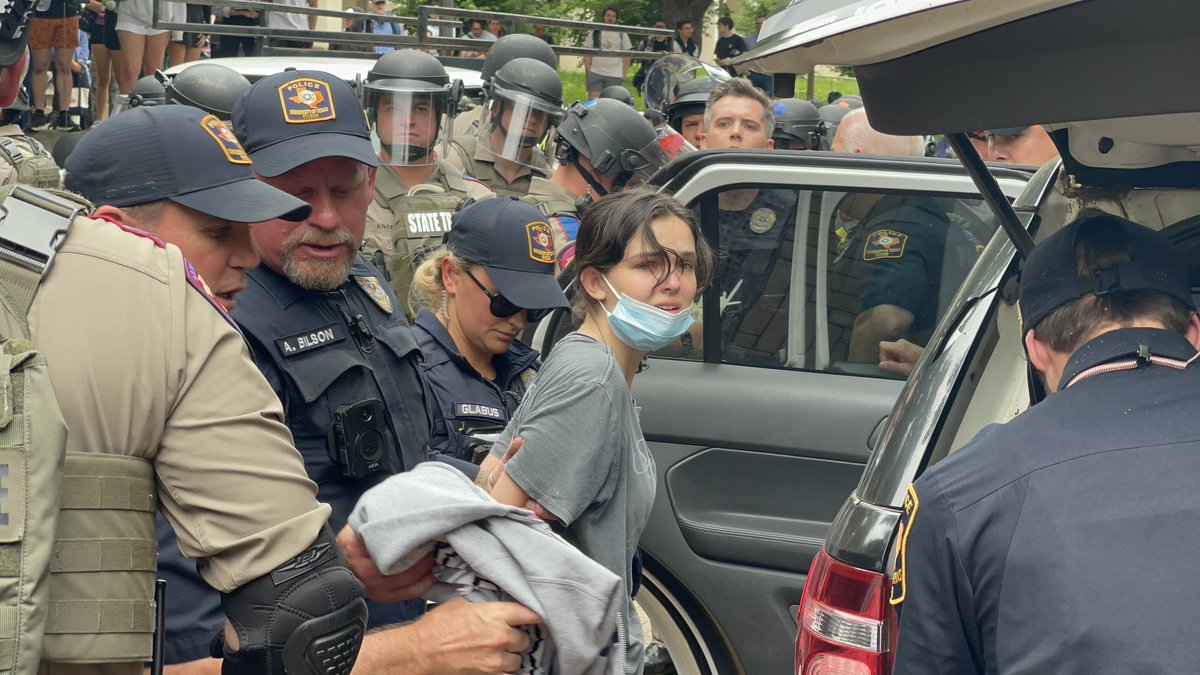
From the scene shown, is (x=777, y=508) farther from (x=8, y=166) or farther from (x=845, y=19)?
(x=8, y=166)

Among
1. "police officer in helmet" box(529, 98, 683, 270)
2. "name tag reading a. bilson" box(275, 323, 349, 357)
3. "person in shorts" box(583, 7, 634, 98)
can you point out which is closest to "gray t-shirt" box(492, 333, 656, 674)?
"name tag reading a. bilson" box(275, 323, 349, 357)

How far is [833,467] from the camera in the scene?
4051 mm

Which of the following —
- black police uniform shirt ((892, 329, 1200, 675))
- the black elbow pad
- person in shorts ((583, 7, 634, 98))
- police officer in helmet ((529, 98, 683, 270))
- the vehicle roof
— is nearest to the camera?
the black elbow pad

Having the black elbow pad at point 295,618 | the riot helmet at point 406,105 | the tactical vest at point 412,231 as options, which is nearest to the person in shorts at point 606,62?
the riot helmet at point 406,105

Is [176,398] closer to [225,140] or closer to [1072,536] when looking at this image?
[225,140]

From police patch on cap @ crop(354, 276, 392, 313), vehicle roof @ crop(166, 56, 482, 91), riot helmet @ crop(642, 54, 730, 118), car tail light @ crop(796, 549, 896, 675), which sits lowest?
car tail light @ crop(796, 549, 896, 675)

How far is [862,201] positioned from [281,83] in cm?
201

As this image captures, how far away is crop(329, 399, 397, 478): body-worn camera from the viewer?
98.6 inches

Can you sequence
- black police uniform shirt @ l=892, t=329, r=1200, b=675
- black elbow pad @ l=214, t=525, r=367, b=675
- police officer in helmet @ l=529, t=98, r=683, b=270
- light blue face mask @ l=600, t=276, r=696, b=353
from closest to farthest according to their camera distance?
black elbow pad @ l=214, t=525, r=367, b=675
black police uniform shirt @ l=892, t=329, r=1200, b=675
light blue face mask @ l=600, t=276, r=696, b=353
police officer in helmet @ l=529, t=98, r=683, b=270

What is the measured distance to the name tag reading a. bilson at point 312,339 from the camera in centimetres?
255

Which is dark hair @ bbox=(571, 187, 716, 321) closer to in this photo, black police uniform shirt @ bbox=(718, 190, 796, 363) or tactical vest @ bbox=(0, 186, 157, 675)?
black police uniform shirt @ bbox=(718, 190, 796, 363)

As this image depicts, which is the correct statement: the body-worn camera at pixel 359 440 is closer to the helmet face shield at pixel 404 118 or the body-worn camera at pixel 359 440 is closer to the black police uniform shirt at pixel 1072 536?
the black police uniform shirt at pixel 1072 536

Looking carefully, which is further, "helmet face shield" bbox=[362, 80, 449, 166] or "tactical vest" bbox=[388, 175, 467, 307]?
"helmet face shield" bbox=[362, 80, 449, 166]

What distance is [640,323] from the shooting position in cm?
311
